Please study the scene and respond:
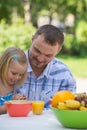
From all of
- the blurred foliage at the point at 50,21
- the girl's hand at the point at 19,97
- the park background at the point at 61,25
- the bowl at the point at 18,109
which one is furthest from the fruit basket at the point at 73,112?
the blurred foliage at the point at 50,21

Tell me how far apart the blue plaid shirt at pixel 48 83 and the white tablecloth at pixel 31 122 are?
1.88 ft

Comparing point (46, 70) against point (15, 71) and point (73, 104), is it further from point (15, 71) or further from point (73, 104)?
point (73, 104)

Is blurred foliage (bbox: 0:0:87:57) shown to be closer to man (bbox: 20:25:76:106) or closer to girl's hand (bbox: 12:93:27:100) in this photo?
man (bbox: 20:25:76:106)

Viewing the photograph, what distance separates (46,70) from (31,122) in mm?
905

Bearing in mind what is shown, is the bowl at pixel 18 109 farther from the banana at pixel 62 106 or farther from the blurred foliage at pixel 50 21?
the blurred foliage at pixel 50 21

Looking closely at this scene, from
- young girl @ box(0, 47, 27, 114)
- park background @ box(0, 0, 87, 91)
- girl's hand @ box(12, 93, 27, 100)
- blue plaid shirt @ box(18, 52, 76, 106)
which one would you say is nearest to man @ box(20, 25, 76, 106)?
blue plaid shirt @ box(18, 52, 76, 106)

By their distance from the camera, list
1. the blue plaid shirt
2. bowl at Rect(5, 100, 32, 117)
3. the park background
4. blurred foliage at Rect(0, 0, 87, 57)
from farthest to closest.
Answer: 1. blurred foliage at Rect(0, 0, 87, 57)
2. the park background
3. the blue plaid shirt
4. bowl at Rect(5, 100, 32, 117)

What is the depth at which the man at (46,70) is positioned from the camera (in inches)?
125

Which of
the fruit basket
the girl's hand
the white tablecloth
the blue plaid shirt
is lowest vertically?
the white tablecloth

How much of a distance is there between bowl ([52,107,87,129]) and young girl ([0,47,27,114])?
0.73 meters

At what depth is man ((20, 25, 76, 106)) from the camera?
10.4ft

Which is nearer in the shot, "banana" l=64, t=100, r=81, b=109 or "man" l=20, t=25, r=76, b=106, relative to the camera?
"banana" l=64, t=100, r=81, b=109

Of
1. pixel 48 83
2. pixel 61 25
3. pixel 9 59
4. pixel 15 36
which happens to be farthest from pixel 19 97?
pixel 61 25

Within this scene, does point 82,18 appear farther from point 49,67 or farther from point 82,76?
point 49,67
